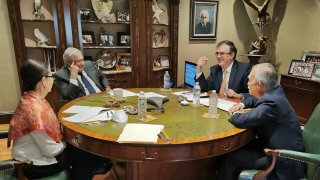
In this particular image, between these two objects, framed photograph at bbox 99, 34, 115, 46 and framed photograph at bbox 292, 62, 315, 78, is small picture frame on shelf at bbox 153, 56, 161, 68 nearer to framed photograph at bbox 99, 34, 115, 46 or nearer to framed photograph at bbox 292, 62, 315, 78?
Result: framed photograph at bbox 99, 34, 115, 46

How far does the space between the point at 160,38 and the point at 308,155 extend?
2.97 meters

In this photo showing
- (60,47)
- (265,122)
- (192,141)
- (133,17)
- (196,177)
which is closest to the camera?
(192,141)

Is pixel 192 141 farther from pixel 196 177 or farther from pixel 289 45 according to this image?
pixel 289 45

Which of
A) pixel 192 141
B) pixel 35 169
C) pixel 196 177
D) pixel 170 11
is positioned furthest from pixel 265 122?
pixel 170 11

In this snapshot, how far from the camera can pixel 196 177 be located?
1859 millimetres

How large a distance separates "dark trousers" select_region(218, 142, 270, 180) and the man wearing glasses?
747mm

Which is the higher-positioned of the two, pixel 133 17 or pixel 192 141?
pixel 133 17

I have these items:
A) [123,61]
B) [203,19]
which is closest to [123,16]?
[123,61]

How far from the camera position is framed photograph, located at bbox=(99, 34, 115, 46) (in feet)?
11.7

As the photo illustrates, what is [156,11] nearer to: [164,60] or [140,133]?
[164,60]

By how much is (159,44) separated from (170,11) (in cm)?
56

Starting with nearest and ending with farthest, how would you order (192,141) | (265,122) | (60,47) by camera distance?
(192,141) < (265,122) < (60,47)

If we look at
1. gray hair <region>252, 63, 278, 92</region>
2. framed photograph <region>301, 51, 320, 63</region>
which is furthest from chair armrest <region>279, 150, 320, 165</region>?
framed photograph <region>301, 51, 320, 63</region>

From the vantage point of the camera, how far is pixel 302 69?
3443 mm
